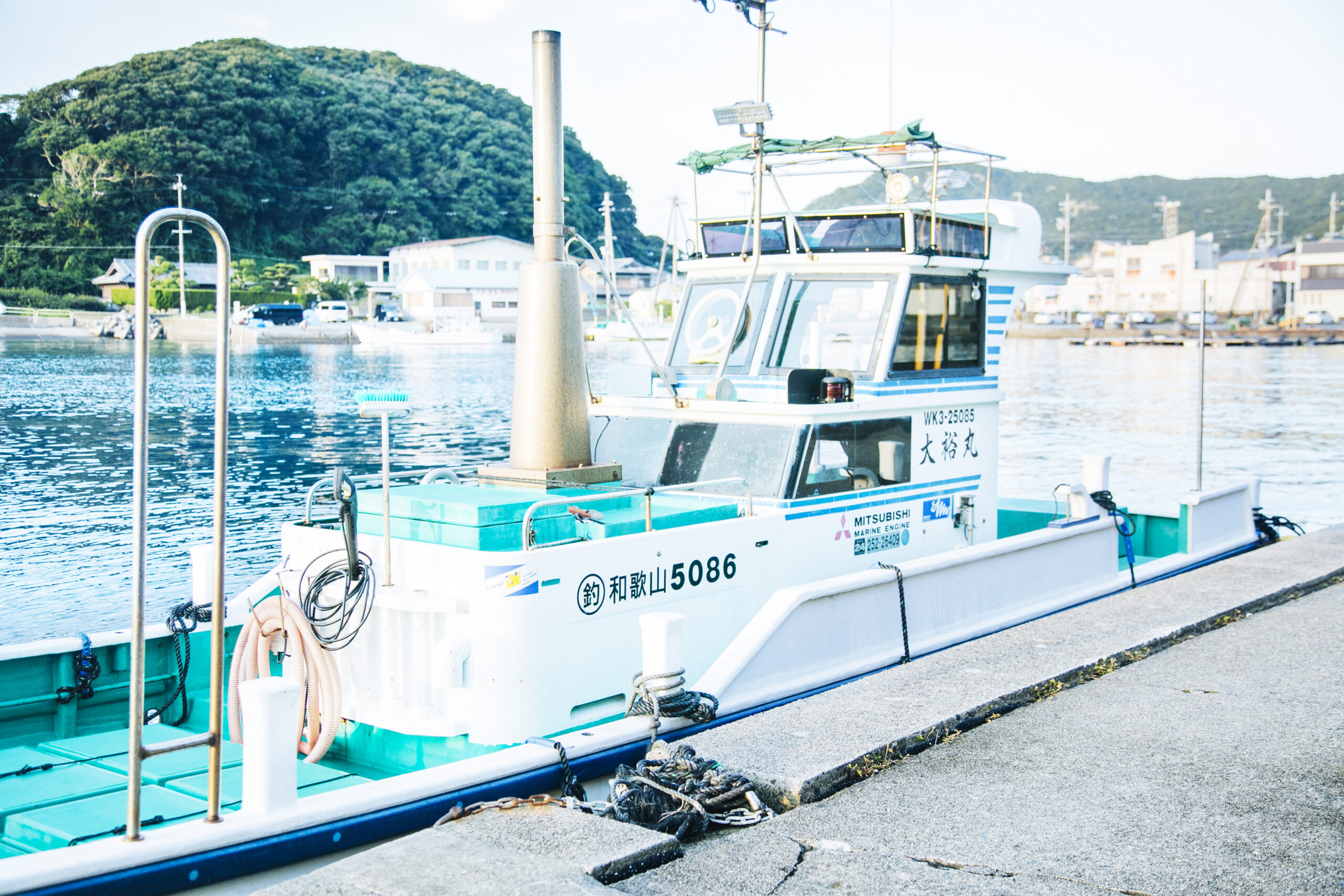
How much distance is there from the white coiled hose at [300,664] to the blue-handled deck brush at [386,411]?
0.46 m

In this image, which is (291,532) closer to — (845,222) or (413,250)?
(845,222)

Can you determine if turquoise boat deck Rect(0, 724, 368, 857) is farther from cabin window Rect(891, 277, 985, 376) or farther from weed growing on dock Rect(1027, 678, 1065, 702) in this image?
cabin window Rect(891, 277, 985, 376)

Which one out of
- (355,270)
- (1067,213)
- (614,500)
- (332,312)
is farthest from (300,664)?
(1067,213)

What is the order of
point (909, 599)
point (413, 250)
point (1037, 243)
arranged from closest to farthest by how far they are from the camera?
point (909, 599), point (1037, 243), point (413, 250)

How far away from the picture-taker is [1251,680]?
6215 mm

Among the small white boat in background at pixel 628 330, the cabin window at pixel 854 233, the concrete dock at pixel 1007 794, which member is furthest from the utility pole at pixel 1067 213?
the concrete dock at pixel 1007 794

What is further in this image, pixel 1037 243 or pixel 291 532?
pixel 1037 243

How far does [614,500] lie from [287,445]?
2203 centimetres

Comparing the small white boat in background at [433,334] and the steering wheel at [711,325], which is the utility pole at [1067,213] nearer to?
the small white boat in background at [433,334]

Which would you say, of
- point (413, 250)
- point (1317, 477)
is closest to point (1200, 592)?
point (1317, 477)

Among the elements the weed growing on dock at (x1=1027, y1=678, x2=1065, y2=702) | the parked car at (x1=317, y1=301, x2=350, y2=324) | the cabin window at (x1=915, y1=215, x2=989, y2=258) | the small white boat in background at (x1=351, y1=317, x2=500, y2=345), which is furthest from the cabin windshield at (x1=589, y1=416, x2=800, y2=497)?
the parked car at (x1=317, y1=301, x2=350, y2=324)

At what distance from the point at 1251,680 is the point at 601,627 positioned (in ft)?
11.0

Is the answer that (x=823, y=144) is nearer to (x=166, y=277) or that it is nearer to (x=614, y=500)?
(x=614, y=500)

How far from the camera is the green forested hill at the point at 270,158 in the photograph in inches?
2968
